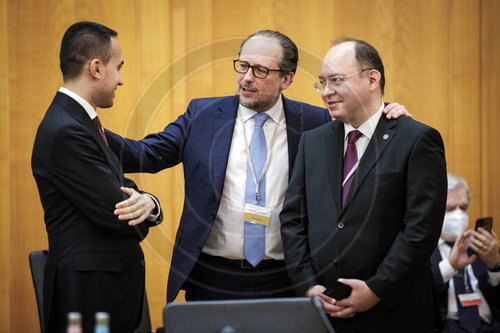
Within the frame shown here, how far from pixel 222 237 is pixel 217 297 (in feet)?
0.92

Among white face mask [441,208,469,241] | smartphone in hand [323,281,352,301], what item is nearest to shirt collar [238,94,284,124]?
smartphone in hand [323,281,352,301]

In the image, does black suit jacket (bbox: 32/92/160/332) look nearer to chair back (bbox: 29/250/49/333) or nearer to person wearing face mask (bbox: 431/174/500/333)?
chair back (bbox: 29/250/49/333)

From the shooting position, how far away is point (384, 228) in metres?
2.27

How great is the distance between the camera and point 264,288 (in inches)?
102

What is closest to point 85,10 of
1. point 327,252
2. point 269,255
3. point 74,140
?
point 74,140

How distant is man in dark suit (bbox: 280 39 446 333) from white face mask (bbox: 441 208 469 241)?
122cm

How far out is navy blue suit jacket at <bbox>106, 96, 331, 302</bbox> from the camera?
2572 mm

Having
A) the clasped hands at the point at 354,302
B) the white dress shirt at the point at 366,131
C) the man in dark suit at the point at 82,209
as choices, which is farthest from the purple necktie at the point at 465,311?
the man in dark suit at the point at 82,209

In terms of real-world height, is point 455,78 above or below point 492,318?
above

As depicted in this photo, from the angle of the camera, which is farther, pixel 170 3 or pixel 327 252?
pixel 170 3

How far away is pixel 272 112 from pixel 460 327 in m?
1.66

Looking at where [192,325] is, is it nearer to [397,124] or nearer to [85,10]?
[397,124]

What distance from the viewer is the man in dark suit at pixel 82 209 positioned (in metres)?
2.13

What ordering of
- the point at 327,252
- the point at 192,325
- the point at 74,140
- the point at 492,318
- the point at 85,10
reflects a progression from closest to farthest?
1. the point at 192,325
2. the point at 74,140
3. the point at 327,252
4. the point at 492,318
5. the point at 85,10
